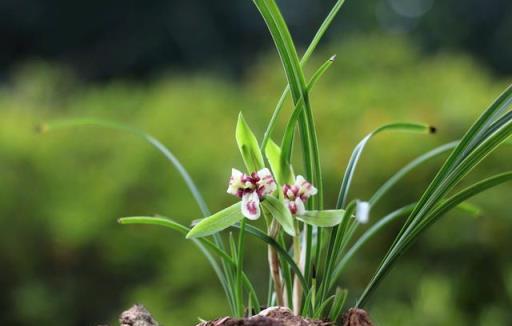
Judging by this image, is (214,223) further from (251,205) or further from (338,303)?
(338,303)

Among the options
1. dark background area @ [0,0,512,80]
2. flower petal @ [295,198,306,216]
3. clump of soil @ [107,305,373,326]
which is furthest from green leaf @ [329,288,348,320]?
dark background area @ [0,0,512,80]

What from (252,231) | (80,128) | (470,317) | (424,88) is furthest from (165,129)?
(252,231)

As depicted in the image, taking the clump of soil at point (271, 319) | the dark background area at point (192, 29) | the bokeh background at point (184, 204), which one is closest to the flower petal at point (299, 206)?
the clump of soil at point (271, 319)

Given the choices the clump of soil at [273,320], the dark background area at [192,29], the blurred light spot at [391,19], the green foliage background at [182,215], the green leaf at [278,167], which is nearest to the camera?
the clump of soil at [273,320]

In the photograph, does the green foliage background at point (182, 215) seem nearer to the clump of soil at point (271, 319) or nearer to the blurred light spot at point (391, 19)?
the clump of soil at point (271, 319)

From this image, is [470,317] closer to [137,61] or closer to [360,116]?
[360,116]
